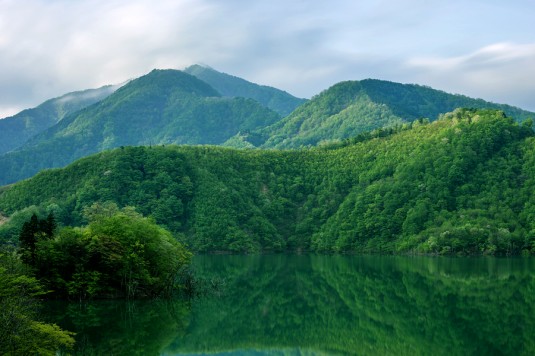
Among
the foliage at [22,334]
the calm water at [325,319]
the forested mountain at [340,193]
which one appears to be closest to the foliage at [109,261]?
the calm water at [325,319]

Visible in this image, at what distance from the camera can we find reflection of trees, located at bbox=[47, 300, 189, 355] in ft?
113

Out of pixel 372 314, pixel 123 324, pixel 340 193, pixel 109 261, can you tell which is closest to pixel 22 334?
pixel 123 324

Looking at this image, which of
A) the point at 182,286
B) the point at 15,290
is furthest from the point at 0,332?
the point at 182,286

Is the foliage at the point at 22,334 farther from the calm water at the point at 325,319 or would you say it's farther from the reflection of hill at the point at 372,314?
the reflection of hill at the point at 372,314

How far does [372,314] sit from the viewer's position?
1833 inches

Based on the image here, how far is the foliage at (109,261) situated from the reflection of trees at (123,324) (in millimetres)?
2030

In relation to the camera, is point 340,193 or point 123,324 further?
point 340,193

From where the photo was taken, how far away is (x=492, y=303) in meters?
49.8

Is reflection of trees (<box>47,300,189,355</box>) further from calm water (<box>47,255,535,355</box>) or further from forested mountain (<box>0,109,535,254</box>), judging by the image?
forested mountain (<box>0,109,535,254</box>)

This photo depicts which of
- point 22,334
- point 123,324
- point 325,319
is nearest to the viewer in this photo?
point 22,334

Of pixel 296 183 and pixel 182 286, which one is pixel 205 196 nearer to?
pixel 296 183

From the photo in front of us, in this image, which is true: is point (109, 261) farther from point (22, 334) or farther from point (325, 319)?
point (22, 334)

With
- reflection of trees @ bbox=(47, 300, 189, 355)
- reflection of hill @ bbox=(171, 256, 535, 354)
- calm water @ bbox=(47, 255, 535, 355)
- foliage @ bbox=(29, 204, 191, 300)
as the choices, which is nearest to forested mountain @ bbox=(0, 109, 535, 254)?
reflection of hill @ bbox=(171, 256, 535, 354)

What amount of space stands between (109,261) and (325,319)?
56.7 feet
